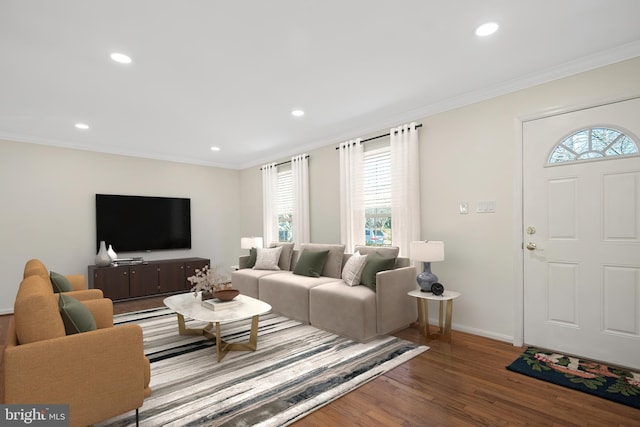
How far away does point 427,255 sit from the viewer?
3.36 metres

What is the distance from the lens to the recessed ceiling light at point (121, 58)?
2.60m

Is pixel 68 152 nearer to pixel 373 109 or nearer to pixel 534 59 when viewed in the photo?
pixel 373 109

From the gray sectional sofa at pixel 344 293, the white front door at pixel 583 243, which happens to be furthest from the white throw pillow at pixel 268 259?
the white front door at pixel 583 243

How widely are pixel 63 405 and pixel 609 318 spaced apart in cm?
387

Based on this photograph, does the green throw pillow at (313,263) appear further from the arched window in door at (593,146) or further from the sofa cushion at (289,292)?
the arched window in door at (593,146)

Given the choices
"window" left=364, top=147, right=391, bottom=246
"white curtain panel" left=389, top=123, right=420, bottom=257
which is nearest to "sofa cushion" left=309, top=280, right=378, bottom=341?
"white curtain panel" left=389, top=123, right=420, bottom=257

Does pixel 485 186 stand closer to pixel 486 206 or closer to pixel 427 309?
pixel 486 206

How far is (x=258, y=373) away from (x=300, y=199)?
333cm

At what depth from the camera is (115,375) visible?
1772 mm

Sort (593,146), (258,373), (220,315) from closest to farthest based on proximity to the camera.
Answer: (258,373)
(593,146)
(220,315)

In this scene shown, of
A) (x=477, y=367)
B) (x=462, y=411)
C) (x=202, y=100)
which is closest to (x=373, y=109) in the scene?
(x=202, y=100)

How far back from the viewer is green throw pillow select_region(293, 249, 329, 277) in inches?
173

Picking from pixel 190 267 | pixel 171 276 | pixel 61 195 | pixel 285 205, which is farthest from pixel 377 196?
pixel 61 195

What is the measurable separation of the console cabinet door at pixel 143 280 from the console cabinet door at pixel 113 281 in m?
0.09
